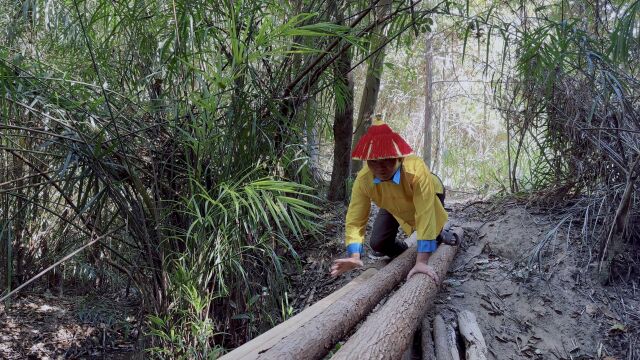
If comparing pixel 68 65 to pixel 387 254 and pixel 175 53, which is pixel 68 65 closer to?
pixel 175 53

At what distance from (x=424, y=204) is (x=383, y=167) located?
1.19 ft

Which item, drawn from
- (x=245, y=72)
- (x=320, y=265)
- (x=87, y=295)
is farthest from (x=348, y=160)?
(x=87, y=295)

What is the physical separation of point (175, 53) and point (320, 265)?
2.17 metres

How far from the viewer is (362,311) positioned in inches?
92.0

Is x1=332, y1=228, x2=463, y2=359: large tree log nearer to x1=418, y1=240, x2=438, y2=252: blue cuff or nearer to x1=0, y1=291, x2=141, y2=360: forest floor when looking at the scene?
x1=418, y1=240, x2=438, y2=252: blue cuff

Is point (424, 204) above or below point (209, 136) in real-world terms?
below

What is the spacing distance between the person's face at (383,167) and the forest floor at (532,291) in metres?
0.79

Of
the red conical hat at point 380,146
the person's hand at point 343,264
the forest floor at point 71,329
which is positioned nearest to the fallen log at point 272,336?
the person's hand at point 343,264

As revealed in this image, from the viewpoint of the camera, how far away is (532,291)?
320 centimetres

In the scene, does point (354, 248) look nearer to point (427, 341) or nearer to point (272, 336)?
point (427, 341)

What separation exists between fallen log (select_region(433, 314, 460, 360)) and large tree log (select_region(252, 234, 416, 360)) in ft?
1.05

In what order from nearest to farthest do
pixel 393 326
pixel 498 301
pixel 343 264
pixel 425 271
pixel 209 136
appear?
1. pixel 393 326
2. pixel 425 271
3. pixel 209 136
4. pixel 343 264
5. pixel 498 301

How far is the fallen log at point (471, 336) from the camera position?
2.45 m

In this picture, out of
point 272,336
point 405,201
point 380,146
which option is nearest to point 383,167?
point 380,146
